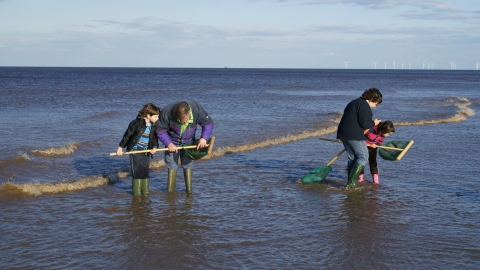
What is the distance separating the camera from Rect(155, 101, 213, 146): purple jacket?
7.04 metres

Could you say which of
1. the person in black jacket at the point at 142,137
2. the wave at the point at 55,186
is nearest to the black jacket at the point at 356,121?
the person in black jacket at the point at 142,137

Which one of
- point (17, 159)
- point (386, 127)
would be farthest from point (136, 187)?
point (17, 159)

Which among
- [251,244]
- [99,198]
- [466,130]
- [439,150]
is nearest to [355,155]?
[251,244]

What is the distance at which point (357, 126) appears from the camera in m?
7.75

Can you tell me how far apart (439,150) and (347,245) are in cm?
685

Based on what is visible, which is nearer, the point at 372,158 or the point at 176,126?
the point at 176,126

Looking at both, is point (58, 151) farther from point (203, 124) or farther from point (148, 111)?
point (203, 124)

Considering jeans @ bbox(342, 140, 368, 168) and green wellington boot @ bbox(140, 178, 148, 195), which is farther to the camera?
jeans @ bbox(342, 140, 368, 168)

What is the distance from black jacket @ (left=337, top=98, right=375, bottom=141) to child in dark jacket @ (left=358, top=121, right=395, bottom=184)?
37cm

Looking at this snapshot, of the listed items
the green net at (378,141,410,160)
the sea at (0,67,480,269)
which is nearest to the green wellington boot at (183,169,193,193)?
the sea at (0,67,480,269)

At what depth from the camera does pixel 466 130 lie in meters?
15.4

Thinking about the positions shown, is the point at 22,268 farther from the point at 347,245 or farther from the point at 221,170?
the point at 221,170

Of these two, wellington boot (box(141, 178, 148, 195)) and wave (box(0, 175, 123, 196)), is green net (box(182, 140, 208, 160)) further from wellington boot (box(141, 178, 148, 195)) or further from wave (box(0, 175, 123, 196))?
wave (box(0, 175, 123, 196))

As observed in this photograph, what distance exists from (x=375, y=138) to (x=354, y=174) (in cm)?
75
